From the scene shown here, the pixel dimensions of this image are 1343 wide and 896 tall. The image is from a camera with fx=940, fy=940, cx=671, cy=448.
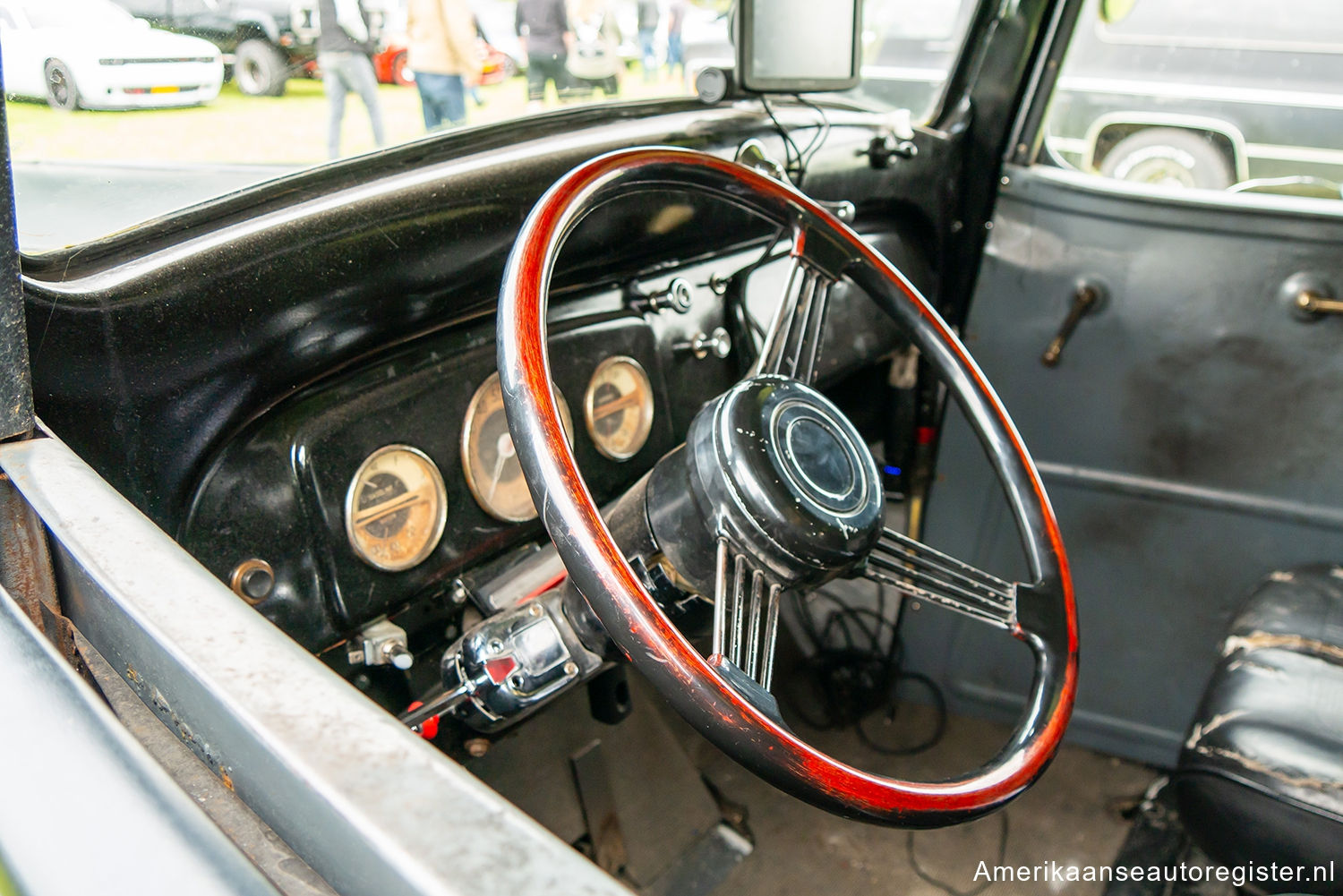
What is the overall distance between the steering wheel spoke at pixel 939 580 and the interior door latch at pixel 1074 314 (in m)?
0.96

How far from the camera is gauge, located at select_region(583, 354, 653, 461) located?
125 centimetres

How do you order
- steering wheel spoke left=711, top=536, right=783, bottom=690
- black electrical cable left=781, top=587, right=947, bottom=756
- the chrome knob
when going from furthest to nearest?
black electrical cable left=781, top=587, right=947, bottom=756 → the chrome knob → steering wheel spoke left=711, top=536, right=783, bottom=690

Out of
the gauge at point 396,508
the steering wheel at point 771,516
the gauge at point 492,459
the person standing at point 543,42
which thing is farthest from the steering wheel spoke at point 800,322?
the person standing at point 543,42

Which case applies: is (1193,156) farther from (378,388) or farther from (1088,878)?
(378,388)

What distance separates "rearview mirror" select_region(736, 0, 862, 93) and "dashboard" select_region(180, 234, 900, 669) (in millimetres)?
331

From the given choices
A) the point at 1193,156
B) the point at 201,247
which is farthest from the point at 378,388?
the point at 1193,156

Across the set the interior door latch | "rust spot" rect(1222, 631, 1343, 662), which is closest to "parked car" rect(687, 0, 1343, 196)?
the interior door latch

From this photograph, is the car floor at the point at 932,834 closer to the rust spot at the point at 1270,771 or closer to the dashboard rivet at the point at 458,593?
the rust spot at the point at 1270,771

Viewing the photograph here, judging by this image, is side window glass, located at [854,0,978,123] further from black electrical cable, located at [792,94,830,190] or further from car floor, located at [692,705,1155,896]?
car floor, located at [692,705,1155,896]

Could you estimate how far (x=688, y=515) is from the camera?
89 centimetres

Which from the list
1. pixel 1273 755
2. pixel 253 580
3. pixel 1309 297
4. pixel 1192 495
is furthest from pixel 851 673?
pixel 253 580

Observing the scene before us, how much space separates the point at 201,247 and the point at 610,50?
0.94 metres

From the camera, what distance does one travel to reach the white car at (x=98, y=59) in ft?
2.80

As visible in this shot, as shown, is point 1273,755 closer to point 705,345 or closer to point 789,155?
point 705,345
